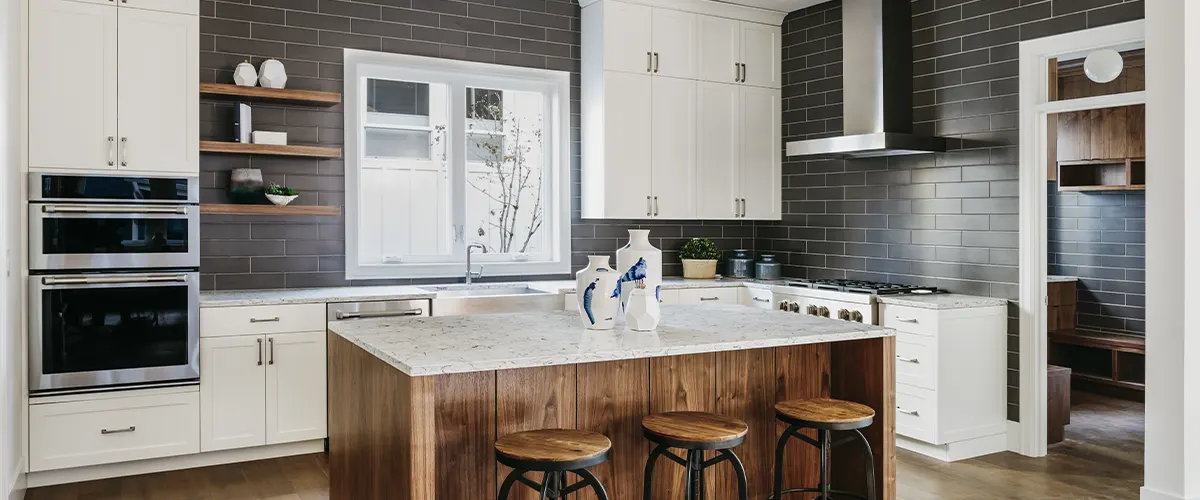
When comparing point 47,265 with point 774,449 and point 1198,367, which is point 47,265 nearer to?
point 774,449

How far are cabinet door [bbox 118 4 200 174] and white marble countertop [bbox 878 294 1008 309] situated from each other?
3.70 metres

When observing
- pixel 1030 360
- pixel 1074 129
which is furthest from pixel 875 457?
pixel 1074 129

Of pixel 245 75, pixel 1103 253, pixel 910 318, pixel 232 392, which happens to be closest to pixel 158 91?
pixel 245 75

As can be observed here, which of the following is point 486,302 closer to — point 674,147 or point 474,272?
point 474,272

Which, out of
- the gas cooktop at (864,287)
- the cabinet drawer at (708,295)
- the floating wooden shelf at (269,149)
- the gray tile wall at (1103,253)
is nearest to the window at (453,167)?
the floating wooden shelf at (269,149)

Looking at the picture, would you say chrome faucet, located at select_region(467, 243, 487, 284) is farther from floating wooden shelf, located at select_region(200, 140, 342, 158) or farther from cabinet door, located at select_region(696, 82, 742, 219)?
cabinet door, located at select_region(696, 82, 742, 219)

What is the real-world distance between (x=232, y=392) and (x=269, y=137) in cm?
137

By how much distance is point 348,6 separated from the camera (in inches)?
202

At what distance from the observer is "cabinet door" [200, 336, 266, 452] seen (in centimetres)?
432

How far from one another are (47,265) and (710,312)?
3.01m

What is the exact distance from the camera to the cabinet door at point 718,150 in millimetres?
5957

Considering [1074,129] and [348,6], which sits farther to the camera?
[1074,129]

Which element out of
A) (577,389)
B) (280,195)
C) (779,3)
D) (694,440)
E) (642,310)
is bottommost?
(694,440)

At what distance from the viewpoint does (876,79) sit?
5145 mm
